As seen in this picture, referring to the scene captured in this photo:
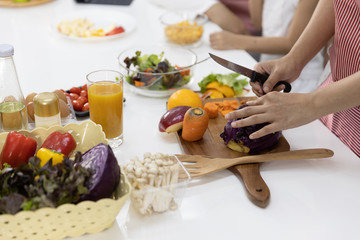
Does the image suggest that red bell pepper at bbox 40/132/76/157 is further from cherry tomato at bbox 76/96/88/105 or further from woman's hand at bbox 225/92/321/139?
woman's hand at bbox 225/92/321/139

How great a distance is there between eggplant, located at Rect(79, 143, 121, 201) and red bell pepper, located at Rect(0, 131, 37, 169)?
0.58 feet

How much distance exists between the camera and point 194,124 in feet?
3.69

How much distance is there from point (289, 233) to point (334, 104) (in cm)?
36

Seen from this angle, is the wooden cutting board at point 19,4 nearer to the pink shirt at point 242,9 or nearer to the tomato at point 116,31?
the tomato at point 116,31

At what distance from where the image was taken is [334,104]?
1.03 metres

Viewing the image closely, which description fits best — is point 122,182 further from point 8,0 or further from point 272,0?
point 8,0

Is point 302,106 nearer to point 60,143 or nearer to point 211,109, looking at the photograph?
point 211,109

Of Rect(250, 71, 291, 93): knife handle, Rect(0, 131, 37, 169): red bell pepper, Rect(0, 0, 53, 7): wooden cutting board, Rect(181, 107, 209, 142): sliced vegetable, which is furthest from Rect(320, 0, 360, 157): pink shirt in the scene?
Rect(0, 0, 53, 7): wooden cutting board

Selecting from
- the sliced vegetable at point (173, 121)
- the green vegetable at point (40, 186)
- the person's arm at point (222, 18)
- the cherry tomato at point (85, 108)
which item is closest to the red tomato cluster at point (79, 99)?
the cherry tomato at point (85, 108)

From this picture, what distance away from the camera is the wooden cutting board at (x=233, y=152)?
37.3 inches

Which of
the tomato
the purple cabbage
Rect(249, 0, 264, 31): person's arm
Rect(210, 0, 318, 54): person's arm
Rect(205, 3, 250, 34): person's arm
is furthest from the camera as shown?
Rect(249, 0, 264, 31): person's arm

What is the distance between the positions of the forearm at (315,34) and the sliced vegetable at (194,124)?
427 millimetres

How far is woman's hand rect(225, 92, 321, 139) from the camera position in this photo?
1028 mm

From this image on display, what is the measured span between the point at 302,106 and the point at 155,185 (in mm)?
430
